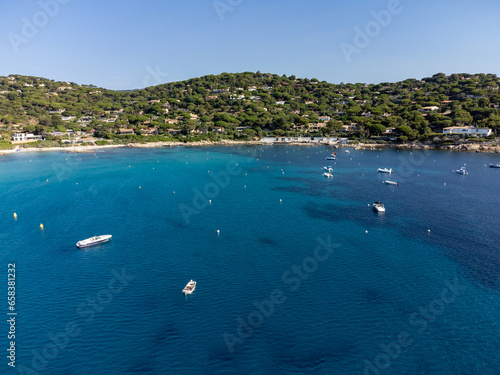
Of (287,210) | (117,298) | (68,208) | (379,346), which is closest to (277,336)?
(379,346)

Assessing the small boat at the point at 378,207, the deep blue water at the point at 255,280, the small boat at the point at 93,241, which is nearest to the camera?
the deep blue water at the point at 255,280

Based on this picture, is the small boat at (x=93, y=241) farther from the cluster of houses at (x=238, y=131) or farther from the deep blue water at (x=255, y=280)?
the cluster of houses at (x=238, y=131)

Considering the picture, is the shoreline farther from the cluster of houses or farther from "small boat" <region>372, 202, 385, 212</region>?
"small boat" <region>372, 202, 385, 212</region>

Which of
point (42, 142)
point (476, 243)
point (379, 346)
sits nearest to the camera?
point (379, 346)

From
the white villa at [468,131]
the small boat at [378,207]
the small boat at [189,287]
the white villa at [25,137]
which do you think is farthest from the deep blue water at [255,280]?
the white villa at [25,137]

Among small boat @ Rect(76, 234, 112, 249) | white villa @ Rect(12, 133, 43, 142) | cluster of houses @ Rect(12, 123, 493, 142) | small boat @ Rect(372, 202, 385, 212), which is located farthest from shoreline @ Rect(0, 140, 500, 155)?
small boat @ Rect(76, 234, 112, 249)

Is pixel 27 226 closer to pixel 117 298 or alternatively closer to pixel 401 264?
pixel 117 298

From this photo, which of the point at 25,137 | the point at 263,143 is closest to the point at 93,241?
the point at 263,143
